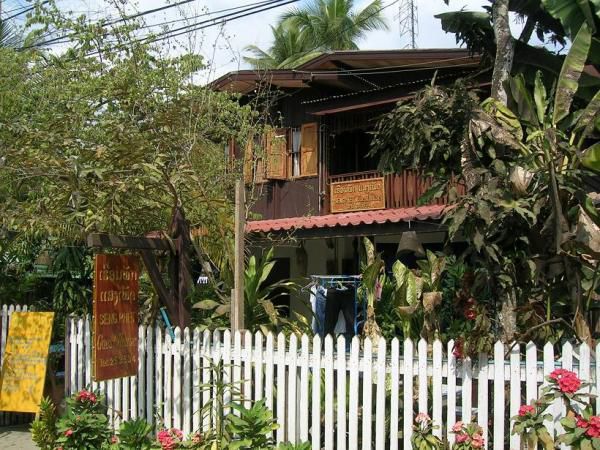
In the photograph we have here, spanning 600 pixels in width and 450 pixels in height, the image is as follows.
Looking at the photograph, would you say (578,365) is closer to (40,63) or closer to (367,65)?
(40,63)

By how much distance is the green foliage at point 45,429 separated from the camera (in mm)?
6730

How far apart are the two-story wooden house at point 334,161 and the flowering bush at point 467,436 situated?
667cm

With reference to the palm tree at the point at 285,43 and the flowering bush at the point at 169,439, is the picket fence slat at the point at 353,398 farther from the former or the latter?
the palm tree at the point at 285,43

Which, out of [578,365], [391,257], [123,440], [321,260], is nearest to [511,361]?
[578,365]

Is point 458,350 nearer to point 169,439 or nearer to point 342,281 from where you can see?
point 169,439

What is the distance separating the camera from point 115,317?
21.0ft

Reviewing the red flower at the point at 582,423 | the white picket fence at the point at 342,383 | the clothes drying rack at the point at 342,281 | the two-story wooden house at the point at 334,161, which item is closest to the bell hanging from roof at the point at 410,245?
the two-story wooden house at the point at 334,161

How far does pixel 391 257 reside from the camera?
48.0 feet

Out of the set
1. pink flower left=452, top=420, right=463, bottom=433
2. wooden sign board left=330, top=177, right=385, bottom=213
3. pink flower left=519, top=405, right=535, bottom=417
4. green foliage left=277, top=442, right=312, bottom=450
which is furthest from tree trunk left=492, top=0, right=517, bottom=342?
wooden sign board left=330, top=177, right=385, bottom=213

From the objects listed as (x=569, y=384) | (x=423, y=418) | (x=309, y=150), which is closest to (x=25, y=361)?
(x=423, y=418)

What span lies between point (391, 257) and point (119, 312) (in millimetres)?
8873

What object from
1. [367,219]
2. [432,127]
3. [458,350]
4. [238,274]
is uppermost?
[432,127]

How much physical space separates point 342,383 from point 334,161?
34.3ft

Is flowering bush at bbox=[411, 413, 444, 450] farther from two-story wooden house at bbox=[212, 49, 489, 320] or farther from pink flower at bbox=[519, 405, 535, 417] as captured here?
two-story wooden house at bbox=[212, 49, 489, 320]
